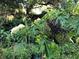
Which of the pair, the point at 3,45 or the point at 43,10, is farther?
the point at 43,10

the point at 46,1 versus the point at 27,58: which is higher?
the point at 46,1

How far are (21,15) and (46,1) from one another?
4.1 inches

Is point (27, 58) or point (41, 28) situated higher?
point (41, 28)

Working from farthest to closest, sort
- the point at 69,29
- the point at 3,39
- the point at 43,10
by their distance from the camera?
1. the point at 43,10
2. the point at 3,39
3. the point at 69,29

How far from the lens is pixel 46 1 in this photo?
894 millimetres

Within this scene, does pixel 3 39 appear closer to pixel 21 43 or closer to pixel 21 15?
pixel 21 43

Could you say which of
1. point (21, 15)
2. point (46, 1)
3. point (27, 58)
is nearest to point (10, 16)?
point (21, 15)

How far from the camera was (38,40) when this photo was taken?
60 cm

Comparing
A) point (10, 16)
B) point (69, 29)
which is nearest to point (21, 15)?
point (10, 16)

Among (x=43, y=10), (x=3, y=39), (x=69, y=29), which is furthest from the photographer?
(x=43, y=10)

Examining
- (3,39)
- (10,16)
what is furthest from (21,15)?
(3,39)

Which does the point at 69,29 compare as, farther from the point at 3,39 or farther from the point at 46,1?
the point at 46,1

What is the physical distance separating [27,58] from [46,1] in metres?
0.28

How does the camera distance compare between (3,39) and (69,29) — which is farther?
(3,39)
